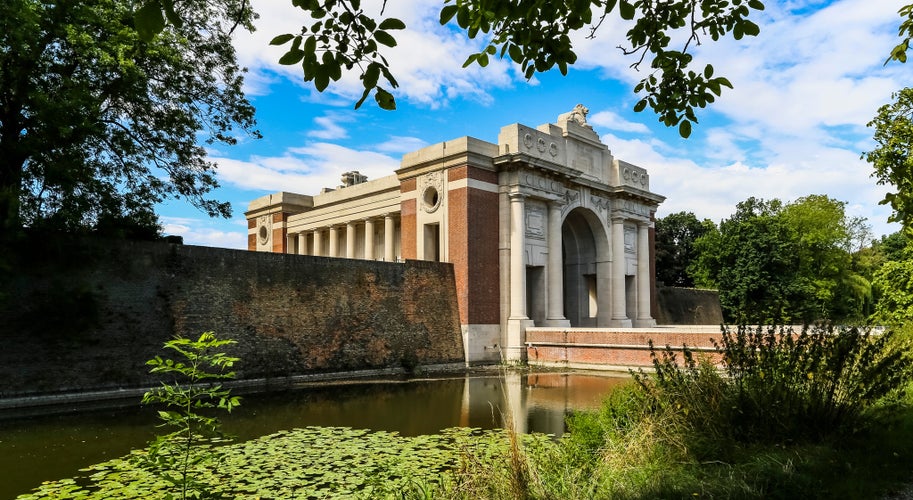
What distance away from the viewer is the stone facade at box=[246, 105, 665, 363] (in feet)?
77.2

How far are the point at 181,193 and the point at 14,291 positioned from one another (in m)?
4.17

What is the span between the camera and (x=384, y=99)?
3.49 meters

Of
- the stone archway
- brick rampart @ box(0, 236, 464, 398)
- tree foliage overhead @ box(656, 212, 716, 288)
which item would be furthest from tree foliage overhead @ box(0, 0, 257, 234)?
tree foliage overhead @ box(656, 212, 716, 288)

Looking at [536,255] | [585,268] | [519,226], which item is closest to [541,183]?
[519,226]

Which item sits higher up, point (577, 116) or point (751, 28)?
point (577, 116)

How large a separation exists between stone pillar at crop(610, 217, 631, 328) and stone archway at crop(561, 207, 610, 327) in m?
0.35

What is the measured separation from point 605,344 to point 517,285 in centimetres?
416

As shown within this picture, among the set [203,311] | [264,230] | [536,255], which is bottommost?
[203,311]

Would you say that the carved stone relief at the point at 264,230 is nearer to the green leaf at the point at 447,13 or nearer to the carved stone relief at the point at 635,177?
the carved stone relief at the point at 635,177

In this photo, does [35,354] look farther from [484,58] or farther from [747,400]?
[747,400]

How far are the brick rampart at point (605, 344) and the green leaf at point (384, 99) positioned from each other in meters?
17.7

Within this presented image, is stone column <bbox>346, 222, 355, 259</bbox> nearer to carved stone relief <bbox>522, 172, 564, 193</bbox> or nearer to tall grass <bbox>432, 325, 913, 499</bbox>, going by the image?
carved stone relief <bbox>522, 172, 564, 193</bbox>

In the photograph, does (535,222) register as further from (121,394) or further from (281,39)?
(281,39)

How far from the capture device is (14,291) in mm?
12758
